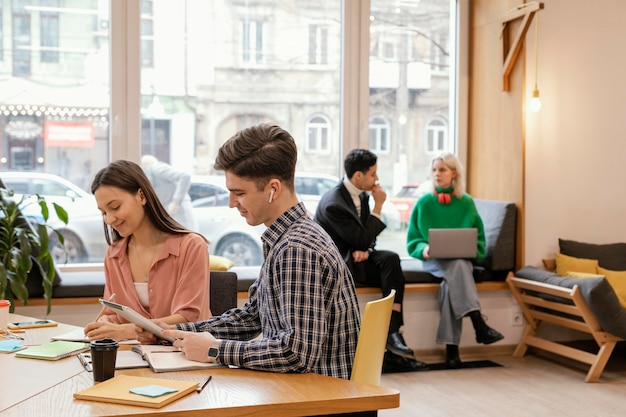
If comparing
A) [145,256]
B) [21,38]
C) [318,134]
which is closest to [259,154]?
[145,256]

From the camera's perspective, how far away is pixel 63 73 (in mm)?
5238

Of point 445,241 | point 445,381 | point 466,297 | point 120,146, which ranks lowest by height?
point 445,381

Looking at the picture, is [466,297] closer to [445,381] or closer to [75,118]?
[445,381]

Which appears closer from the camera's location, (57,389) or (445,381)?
(57,389)

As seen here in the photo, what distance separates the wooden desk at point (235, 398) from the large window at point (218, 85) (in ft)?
11.4

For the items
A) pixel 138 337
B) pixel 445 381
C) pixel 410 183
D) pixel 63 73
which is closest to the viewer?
pixel 138 337

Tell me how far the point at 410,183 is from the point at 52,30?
2.63 metres

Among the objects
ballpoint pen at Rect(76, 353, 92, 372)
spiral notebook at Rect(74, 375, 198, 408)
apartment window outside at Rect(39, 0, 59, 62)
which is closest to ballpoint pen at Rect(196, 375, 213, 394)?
spiral notebook at Rect(74, 375, 198, 408)

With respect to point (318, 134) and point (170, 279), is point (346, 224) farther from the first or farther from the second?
point (170, 279)

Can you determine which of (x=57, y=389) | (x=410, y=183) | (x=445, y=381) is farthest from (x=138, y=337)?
(x=410, y=183)

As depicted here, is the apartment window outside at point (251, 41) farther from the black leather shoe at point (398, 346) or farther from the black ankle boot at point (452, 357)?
the black ankle boot at point (452, 357)

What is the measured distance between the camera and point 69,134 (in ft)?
17.3

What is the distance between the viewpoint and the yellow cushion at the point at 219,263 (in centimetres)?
500

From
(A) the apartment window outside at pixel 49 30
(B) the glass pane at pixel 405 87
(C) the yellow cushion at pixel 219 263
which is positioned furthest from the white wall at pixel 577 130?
(A) the apartment window outside at pixel 49 30
